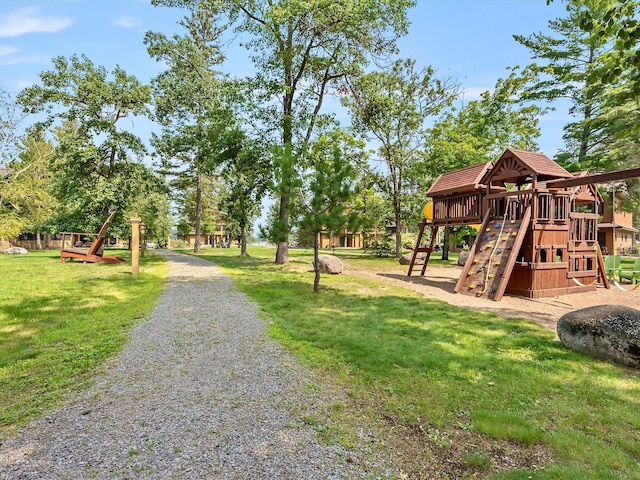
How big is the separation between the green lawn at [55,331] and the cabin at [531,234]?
866 centimetres

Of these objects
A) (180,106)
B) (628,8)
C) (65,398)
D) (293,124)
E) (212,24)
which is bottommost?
(65,398)

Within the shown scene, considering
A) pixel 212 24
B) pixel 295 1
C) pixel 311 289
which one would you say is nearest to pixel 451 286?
pixel 311 289

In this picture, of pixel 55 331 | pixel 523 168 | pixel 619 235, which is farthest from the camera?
pixel 619 235

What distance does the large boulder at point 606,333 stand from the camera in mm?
4461

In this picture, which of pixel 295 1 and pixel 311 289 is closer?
pixel 311 289

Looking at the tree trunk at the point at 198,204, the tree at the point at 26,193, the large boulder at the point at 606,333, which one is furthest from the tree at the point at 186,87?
the large boulder at the point at 606,333

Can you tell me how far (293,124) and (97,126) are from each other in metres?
12.0

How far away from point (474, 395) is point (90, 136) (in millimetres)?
23827

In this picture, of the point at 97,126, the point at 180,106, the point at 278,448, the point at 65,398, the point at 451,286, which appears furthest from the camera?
the point at 180,106

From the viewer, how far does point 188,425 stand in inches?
115

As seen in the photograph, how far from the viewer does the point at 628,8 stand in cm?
404

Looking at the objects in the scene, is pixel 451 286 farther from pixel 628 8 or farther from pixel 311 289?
pixel 628 8

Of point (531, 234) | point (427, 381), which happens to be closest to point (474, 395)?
point (427, 381)

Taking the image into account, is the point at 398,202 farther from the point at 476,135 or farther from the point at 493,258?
the point at 493,258
